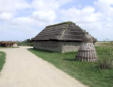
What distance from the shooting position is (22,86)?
8219 mm

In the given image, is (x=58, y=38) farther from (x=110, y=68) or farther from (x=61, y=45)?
(x=110, y=68)

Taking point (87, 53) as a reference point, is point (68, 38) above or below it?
above

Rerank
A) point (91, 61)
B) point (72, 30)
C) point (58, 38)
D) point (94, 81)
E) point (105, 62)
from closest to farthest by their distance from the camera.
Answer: point (94, 81) < point (105, 62) < point (91, 61) < point (58, 38) < point (72, 30)

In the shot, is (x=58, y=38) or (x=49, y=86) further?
(x=58, y=38)

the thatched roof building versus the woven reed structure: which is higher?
the thatched roof building

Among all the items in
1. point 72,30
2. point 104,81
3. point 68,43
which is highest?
point 72,30

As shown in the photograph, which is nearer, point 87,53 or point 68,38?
point 87,53

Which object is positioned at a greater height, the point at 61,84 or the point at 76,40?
the point at 76,40

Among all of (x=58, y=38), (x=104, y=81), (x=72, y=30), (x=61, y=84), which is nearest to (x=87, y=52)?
(x=104, y=81)

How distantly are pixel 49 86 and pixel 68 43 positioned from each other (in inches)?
834

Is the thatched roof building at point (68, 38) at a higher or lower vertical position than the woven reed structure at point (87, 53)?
higher

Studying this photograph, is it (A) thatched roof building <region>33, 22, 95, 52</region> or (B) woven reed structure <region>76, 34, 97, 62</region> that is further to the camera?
(A) thatched roof building <region>33, 22, 95, 52</region>

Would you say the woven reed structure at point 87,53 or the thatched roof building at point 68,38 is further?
the thatched roof building at point 68,38

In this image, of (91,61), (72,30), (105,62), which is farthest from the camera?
(72,30)
